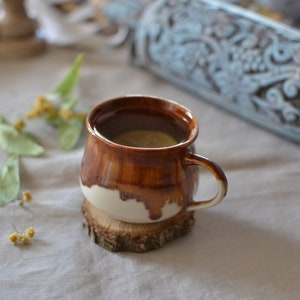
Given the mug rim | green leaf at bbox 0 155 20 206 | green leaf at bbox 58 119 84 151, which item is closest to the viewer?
the mug rim

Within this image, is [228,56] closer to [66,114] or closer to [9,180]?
[66,114]

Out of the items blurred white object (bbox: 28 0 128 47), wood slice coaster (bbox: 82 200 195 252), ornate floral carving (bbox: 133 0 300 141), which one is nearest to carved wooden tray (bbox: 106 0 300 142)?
Result: ornate floral carving (bbox: 133 0 300 141)

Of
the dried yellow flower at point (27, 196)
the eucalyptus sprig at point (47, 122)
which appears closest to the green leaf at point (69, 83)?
the eucalyptus sprig at point (47, 122)

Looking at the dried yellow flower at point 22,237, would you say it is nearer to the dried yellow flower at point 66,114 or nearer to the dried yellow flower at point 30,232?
the dried yellow flower at point 30,232

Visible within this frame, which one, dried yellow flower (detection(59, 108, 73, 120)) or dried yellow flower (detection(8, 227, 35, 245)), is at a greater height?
dried yellow flower (detection(59, 108, 73, 120))

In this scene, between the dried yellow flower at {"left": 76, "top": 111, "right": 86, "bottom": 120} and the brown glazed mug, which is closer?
the brown glazed mug

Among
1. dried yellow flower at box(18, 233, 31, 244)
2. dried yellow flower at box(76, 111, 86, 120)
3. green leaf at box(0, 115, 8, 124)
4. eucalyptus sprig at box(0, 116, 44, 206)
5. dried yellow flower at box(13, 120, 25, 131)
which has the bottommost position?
green leaf at box(0, 115, 8, 124)

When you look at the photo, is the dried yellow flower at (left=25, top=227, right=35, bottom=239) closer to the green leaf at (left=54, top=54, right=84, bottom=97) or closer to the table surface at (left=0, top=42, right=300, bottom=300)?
the table surface at (left=0, top=42, right=300, bottom=300)

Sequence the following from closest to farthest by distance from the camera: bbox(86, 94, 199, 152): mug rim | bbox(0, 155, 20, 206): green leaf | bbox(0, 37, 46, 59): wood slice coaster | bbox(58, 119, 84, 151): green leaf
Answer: bbox(86, 94, 199, 152): mug rim, bbox(0, 155, 20, 206): green leaf, bbox(58, 119, 84, 151): green leaf, bbox(0, 37, 46, 59): wood slice coaster
